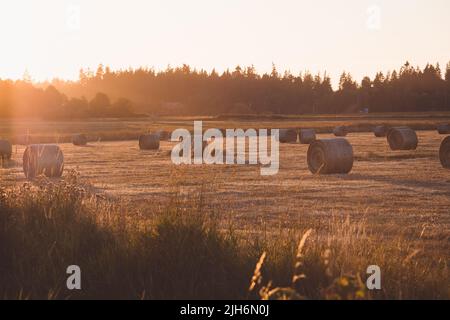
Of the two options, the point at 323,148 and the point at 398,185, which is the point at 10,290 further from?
the point at 323,148

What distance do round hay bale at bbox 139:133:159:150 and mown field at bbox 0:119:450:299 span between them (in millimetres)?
8013

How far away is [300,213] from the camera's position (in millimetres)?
14891

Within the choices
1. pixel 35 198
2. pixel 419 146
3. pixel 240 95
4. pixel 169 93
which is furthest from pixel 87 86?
pixel 35 198

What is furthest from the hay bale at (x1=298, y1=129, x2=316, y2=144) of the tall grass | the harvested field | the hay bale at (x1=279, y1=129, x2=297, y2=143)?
the tall grass

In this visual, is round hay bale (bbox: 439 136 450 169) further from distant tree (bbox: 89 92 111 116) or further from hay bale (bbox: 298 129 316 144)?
distant tree (bbox: 89 92 111 116)

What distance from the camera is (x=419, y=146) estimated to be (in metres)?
39.8

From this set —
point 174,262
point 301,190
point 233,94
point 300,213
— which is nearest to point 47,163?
point 301,190

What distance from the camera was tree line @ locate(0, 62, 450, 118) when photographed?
12031cm

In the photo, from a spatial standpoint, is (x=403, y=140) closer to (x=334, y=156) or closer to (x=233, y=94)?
(x=334, y=156)

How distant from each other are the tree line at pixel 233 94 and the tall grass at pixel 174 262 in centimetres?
10396

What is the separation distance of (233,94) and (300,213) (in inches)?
5698

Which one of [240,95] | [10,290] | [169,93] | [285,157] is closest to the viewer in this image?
[10,290]
